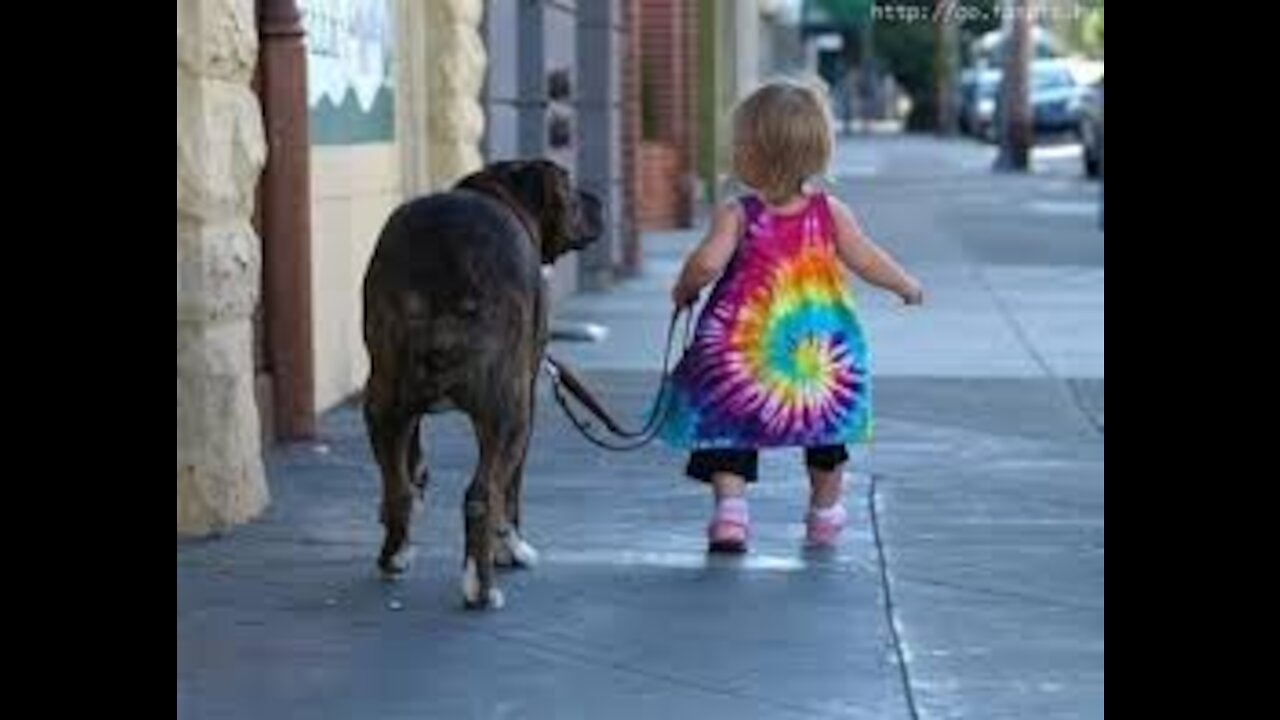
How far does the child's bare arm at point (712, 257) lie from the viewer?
8141 millimetres

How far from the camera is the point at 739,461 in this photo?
8367 millimetres

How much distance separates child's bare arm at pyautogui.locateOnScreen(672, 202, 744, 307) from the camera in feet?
26.7

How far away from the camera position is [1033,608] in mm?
7539

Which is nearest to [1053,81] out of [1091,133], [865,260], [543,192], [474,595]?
[1091,133]

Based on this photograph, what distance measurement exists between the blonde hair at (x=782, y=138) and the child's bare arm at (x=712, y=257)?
0.13 metres

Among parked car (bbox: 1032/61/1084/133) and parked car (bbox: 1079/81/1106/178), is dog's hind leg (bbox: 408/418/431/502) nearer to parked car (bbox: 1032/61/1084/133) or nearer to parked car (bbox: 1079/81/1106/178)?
parked car (bbox: 1079/81/1106/178)

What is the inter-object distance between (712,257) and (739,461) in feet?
2.22

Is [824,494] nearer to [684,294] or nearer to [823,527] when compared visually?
[823,527]

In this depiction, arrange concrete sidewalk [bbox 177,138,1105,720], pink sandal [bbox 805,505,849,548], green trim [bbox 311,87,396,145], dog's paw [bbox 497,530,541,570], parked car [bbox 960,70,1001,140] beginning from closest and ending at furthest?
concrete sidewalk [bbox 177,138,1105,720], dog's paw [bbox 497,530,541,570], pink sandal [bbox 805,505,849,548], green trim [bbox 311,87,396,145], parked car [bbox 960,70,1001,140]

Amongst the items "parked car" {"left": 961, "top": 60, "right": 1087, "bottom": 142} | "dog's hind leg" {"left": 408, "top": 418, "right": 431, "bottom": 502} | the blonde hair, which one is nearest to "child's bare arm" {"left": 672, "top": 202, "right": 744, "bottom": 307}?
the blonde hair

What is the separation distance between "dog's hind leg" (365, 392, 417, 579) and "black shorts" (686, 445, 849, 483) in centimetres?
103

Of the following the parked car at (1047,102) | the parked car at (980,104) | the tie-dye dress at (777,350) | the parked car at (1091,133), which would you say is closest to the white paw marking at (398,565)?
the tie-dye dress at (777,350)
